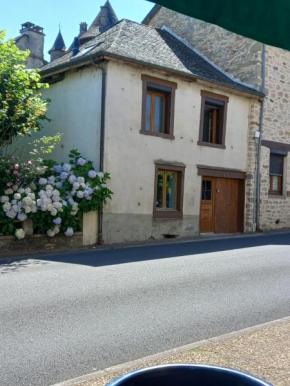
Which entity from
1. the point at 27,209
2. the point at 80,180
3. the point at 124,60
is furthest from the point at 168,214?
the point at 27,209

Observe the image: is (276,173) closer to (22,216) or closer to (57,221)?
(57,221)

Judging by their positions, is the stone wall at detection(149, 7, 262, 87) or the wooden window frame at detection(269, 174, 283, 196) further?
the wooden window frame at detection(269, 174, 283, 196)

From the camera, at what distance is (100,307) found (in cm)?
584

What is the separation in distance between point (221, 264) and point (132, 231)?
4.97 meters

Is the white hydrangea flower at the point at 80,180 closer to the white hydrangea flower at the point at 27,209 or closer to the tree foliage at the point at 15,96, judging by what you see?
the white hydrangea flower at the point at 27,209

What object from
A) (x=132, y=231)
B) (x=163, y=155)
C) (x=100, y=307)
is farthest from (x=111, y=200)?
(x=100, y=307)

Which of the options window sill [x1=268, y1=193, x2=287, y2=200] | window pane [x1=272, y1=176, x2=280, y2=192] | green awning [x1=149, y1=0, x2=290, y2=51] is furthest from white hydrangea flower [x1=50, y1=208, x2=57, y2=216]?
window pane [x1=272, y1=176, x2=280, y2=192]

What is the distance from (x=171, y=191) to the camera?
597 inches

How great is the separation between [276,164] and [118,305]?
1404 centimetres

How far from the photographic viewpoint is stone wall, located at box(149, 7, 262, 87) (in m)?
17.5

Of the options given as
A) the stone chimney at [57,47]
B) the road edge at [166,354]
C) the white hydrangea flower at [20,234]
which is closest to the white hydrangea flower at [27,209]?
the white hydrangea flower at [20,234]

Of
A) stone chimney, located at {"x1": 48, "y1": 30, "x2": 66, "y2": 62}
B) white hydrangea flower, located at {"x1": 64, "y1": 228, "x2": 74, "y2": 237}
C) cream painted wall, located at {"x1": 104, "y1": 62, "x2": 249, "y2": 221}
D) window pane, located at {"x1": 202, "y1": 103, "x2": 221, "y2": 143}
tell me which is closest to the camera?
white hydrangea flower, located at {"x1": 64, "y1": 228, "x2": 74, "y2": 237}

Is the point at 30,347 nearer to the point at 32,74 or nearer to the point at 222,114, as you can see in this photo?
the point at 32,74

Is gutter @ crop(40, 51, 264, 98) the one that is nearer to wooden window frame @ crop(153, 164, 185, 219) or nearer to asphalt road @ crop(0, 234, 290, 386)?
wooden window frame @ crop(153, 164, 185, 219)
